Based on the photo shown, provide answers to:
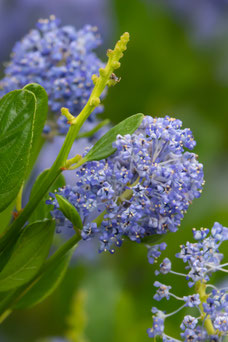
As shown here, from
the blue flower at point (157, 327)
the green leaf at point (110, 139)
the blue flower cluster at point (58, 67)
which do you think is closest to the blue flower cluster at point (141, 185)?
the green leaf at point (110, 139)

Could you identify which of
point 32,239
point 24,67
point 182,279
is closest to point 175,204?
point 32,239

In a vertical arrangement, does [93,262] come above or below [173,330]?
above

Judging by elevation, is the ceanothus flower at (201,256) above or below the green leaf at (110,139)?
below

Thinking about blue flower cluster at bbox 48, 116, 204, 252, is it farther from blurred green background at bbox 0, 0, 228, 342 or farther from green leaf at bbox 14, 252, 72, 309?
blurred green background at bbox 0, 0, 228, 342

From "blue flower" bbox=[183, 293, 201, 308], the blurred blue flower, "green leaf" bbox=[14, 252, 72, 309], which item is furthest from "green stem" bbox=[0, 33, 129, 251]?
the blurred blue flower

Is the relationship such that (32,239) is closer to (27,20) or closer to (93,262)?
(93,262)

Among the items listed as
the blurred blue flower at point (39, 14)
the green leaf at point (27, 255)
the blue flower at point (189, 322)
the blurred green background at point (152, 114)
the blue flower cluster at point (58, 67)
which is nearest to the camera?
the blue flower at point (189, 322)

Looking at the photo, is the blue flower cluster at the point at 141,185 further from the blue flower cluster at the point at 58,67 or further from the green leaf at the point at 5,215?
the blue flower cluster at the point at 58,67
